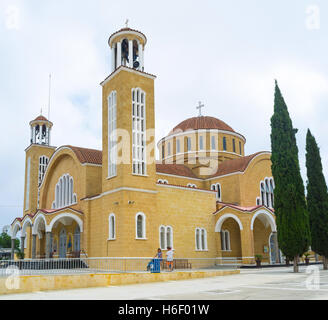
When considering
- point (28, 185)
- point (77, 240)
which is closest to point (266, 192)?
point (77, 240)

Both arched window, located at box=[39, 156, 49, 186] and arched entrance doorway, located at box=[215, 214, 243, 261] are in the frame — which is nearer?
arched entrance doorway, located at box=[215, 214, 243, 261]

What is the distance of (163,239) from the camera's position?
2506cm

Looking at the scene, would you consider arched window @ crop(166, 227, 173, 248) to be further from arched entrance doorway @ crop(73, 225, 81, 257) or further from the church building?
arched entrance doorway @ crop(73, 225, 81, 257)

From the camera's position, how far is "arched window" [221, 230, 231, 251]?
29.1 metres

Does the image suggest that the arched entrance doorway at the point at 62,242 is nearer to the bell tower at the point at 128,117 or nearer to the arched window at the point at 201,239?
the bell tower at the point at 128,117

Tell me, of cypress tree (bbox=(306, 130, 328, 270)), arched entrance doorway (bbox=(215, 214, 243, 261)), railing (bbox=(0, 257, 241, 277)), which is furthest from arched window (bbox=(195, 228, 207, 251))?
cypress tree (bbox=(306, 130, 328, 270))

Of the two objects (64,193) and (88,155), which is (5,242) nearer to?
(64,193)

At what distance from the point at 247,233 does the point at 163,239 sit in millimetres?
5964

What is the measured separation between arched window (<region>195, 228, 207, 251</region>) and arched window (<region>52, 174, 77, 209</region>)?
9.83 metres

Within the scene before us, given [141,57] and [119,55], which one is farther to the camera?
[141,57]

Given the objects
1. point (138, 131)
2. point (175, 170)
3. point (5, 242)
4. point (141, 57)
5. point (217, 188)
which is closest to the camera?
point (138, 131)

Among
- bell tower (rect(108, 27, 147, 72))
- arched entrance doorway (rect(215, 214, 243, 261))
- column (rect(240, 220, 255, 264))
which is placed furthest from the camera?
arched entrance doorway (rect(215, 214, 243, 261))

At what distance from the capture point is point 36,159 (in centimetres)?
3741

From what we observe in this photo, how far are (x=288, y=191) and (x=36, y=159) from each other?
26010 millimetres
